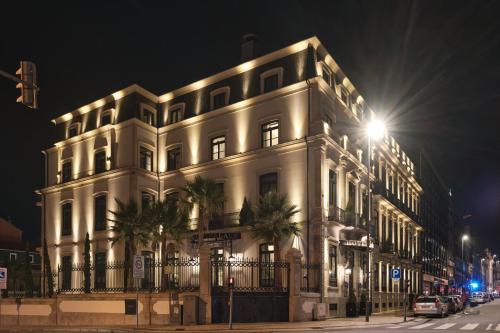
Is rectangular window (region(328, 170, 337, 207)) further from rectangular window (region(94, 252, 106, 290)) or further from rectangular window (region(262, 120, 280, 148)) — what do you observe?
rectangular window (region(94, 252, 106, 290))

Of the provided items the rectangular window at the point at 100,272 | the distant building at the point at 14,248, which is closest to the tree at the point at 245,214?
the rectangular window at the point at 100,272

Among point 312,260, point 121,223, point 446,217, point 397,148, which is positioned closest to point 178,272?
point 121,223

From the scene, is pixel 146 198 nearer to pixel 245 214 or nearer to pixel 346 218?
pixel 245 214

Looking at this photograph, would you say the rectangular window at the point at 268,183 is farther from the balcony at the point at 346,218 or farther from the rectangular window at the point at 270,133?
the balcony at the point at 346,218

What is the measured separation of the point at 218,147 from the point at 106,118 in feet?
35.0

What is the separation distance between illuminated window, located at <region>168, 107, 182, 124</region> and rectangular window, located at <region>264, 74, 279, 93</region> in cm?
898

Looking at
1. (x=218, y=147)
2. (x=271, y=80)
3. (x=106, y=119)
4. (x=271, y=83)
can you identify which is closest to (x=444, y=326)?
(x=271, y=83)

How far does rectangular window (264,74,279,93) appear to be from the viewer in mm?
35853

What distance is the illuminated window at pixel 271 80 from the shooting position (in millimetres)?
35572

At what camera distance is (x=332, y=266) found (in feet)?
112

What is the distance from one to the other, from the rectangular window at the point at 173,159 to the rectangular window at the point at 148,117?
297 cm

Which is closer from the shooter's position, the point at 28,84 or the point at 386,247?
the point at 28,84

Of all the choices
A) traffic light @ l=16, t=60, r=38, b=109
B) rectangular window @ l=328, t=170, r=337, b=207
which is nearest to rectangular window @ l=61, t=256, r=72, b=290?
rectangular window @ l=328, t=170, r=337, b=207

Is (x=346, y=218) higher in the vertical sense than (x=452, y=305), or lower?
higher
